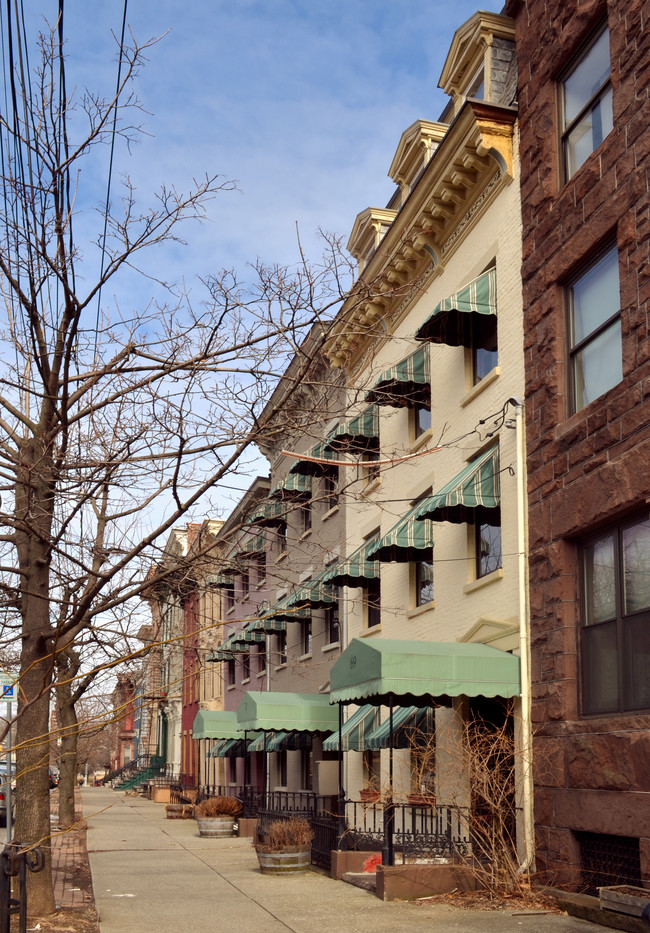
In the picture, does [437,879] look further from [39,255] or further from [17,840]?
[39,255]

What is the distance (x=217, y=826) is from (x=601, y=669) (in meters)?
14.5

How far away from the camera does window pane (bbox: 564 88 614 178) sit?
12.6 meters

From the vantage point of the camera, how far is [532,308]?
45.9 ft

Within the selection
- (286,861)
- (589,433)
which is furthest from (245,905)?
(589,433)

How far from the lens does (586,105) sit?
1311 cm

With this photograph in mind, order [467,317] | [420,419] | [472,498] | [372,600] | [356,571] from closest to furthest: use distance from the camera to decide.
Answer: [472,498]
[467,317]
[420,419]
[356,571]
[372,600]

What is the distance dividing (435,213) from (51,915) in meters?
12.3

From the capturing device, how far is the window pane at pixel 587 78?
12789 mm

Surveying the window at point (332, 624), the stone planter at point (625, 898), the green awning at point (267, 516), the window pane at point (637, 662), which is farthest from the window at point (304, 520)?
the stone planter at point (625, 898)

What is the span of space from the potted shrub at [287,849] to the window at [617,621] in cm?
587

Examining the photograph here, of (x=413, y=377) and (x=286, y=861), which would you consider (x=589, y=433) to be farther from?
(x=286, y=861)

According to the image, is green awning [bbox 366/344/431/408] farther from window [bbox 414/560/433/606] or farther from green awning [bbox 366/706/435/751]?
green awning [bbox 366/706/435/751]

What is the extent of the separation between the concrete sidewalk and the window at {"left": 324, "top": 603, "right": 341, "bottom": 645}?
6.27 metres

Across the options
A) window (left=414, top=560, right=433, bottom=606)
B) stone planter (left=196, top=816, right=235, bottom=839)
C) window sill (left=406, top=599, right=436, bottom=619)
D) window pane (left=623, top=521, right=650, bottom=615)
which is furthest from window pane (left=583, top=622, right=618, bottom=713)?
stone planter (left=196, top=816, right=235, bottom=839)
